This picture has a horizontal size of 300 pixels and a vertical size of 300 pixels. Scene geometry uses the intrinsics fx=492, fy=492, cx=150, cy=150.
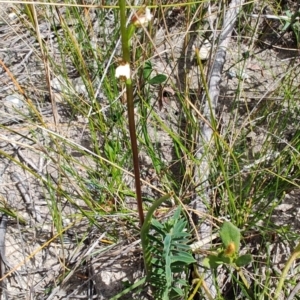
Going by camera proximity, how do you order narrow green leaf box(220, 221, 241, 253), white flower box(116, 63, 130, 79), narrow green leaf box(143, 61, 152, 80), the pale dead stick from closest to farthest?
white flower box(116, 63, 130, 79), narrow green leaf box(220, 221, 241, 253), the pale dead stick, narrow green leaf box(143, 61, 152, 80)

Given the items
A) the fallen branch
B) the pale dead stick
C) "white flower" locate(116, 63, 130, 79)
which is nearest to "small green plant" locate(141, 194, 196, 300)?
the fallen branch

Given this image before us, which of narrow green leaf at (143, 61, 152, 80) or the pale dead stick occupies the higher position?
narrow green leaf at (143, 61, 152, 80)

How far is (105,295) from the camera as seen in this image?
1200 millimetres

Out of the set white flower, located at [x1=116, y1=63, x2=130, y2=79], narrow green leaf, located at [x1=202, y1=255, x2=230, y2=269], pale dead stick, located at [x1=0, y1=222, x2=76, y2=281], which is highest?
white flower, located at [x1=116, y1=63, x2=130, y2=79]

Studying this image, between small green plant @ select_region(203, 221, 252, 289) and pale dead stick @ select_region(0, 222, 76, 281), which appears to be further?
pale dead stick @ select_region(0, 222, 76, 281)

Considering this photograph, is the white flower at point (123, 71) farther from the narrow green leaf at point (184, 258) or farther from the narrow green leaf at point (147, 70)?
the narrow green leaf at point (147, 70)

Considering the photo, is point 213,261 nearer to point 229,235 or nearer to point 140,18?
point 229,235

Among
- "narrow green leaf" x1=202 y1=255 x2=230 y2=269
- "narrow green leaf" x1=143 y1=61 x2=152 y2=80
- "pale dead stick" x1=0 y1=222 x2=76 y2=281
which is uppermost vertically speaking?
"narrow green leaf" x1=143 y1=61 x2=152 y2=80

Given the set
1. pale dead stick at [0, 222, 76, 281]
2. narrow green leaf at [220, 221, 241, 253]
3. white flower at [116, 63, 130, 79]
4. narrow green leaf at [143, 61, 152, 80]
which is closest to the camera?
white flower at [116, 63, 130, 79]

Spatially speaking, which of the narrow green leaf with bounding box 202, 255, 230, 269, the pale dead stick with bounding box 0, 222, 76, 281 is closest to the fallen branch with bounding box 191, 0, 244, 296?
the narrow green leaf with bounding box 202, 255, 230, 269

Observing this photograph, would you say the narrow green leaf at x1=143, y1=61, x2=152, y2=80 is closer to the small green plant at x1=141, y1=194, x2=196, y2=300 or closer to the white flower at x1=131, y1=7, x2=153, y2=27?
the small green plant at x1=141, y1=194, x2=196, y2=300

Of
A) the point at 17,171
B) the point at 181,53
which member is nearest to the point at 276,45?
the point at 181,53

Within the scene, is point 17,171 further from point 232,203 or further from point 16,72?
point 232,203

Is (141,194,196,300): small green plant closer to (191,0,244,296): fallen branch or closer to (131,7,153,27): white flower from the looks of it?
(191,0,244,296): fallen branch
